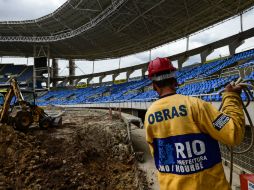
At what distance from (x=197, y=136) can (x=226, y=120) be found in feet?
0.80

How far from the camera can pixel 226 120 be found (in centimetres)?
202

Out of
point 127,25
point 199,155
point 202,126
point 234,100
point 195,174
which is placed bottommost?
point 195,174

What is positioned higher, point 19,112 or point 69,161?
point 19,112

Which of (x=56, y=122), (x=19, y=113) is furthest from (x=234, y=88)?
(x=56, y=122)

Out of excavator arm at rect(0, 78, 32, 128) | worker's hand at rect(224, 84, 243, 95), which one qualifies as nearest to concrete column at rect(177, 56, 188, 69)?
excavator arm at rect(0, 78, 32, 128)

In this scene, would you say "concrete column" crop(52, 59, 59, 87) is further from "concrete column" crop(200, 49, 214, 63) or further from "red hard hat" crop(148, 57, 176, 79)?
"red hard hat" crop(148, 57, 176, 79)

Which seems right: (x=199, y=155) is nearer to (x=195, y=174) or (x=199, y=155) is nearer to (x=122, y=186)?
(x=195, y=174)

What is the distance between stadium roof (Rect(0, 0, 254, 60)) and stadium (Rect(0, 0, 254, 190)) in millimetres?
113

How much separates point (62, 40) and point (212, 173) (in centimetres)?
4023

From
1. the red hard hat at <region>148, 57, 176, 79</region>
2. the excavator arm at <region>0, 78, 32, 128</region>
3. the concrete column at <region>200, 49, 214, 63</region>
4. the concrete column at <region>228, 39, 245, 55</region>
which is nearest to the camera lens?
the red hard hat at <region>148, 57, 176, 79</region>

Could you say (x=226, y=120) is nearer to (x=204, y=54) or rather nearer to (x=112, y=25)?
(x=204, y=54)

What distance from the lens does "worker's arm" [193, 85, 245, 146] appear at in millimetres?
2002

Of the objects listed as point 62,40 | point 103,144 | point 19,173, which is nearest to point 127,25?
point 62,40

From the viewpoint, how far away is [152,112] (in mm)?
2305
